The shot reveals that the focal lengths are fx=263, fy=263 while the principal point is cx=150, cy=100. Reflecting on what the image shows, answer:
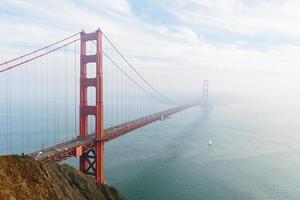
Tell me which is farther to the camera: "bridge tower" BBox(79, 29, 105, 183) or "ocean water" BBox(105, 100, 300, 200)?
"ocean water" BBox(105, 100, 300, 200)

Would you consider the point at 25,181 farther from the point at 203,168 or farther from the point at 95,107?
the point at 203,168

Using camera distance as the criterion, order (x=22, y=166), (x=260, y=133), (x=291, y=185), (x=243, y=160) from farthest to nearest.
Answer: (x=260, y=133) → (x=243, y=160) → (x=291, y=185) → (x=22, y=166)

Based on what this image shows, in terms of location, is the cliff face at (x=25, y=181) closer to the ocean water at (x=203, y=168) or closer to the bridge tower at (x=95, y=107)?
the bridge tower at (x=95, y=107)

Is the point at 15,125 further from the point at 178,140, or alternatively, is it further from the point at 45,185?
the point at 45,185

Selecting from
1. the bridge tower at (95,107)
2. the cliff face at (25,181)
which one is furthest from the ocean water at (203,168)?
the cliff face at (25,181)

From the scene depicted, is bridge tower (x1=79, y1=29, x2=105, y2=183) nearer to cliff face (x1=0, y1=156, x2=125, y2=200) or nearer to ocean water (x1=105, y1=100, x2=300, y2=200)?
ocean water (x1=105, y1=100, x2=300, y2=200)

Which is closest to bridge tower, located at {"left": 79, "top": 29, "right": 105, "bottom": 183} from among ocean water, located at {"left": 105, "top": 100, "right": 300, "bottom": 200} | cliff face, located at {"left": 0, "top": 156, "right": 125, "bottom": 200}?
ocean water, located at {"left": 105, "top": 100, "right": 300, "bottom": 200}

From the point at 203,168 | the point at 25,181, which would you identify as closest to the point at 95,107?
the point at 25,181

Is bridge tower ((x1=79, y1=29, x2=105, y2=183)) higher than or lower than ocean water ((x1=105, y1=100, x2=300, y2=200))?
higher

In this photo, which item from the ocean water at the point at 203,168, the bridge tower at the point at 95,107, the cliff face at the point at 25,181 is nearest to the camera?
the cliff face at the point at 25,181

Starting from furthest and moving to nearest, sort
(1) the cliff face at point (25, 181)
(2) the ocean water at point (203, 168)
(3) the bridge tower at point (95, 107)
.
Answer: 1. (2) the ocean water at point (203, 168)
2. (3) the bridge tower at point (95, 107)
3. (1) the cliff face at point (25, 181)

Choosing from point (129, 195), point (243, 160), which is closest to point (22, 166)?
point (129, 195)
